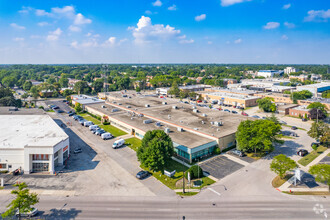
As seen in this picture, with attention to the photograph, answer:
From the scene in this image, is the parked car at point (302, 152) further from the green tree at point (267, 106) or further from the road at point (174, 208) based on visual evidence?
the green tree at point (267, 106)

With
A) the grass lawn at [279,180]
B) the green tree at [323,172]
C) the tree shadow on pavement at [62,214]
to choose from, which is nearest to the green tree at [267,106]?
the grass lawn at [279,180]

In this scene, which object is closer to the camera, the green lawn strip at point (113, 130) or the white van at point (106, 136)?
the white van at point (106, 136)

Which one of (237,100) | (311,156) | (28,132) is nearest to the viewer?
(311,156)

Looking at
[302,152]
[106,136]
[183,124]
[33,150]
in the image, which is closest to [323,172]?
[302,152]

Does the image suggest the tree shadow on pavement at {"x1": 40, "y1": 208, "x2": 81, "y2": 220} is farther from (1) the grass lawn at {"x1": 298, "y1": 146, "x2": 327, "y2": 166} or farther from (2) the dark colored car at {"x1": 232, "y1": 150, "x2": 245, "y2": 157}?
(1) the grass lawn at {"x1": 298, "y1": 146, "x2": 327, "y2": 166}

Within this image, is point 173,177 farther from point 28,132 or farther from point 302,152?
point 28,132
